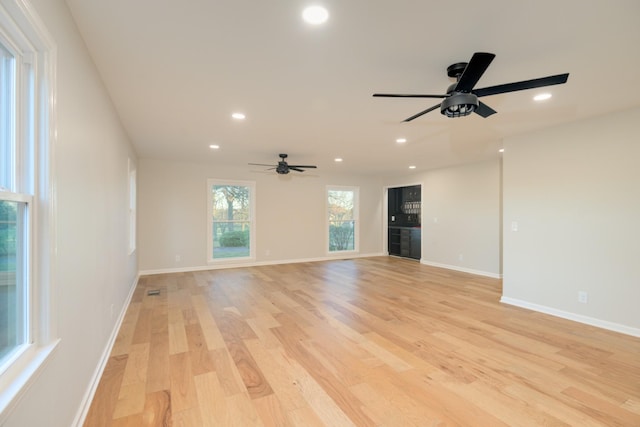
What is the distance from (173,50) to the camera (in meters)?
2.05

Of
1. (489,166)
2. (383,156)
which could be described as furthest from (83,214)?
(489,166)

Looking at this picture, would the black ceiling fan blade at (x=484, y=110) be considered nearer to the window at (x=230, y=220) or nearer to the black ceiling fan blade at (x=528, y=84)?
the black ceiling fan blade at (x=528, y=84)

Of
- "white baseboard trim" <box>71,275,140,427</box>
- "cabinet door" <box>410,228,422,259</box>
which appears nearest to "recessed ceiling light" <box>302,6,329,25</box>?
"white baseboard trim" <box>71,275,140,427</box>

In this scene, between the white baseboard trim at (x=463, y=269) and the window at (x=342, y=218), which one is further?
the window at (x=342, y=218)

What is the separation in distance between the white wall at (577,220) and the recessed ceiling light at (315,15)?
11.8ft

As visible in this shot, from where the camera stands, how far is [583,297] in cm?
348

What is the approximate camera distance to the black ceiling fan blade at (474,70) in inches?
65.4

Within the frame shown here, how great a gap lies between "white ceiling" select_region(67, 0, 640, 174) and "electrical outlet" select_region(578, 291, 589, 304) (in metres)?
2.08

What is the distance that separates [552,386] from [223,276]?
5.22m

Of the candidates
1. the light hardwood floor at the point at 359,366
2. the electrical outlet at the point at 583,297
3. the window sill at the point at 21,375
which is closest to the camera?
the window sill at the point at 21,375

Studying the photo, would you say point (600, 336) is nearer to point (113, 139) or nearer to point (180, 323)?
point (180, 323)

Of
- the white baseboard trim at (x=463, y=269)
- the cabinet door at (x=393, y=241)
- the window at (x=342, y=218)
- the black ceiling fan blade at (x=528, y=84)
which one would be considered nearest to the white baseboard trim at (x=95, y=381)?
the black ceiling fan blade at (x=528, y=84)

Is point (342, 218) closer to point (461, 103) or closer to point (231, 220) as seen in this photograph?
point (231, 220)

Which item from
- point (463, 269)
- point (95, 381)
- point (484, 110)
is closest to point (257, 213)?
point (463, 269)
